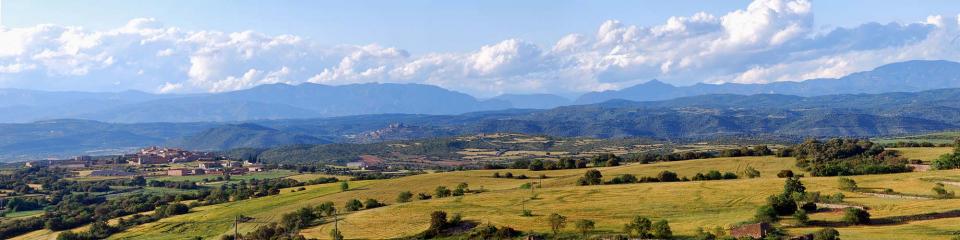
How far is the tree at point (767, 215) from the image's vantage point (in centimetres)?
6688

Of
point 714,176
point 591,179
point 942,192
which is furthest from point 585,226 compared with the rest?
point 714,176

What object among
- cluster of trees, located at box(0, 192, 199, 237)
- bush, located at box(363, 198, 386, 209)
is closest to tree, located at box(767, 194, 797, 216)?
bush, located at box(363, 198, 386, 209)

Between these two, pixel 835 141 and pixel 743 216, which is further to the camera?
pixel 835 141

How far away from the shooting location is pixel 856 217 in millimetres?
65562

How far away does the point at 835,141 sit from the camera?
139m

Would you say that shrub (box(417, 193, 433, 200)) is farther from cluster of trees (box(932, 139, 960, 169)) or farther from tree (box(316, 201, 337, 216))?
cluster of trees (box(932, 139, 960, 169))

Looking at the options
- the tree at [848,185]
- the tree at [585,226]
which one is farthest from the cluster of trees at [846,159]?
the tree at [585,226]

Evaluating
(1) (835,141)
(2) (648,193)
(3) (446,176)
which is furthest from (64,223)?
(1) (835,141)

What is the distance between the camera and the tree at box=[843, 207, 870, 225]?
65.5 meters

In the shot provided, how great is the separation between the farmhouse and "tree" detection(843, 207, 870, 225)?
863 centimetres

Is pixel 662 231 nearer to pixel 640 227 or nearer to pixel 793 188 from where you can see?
pixel 640 227

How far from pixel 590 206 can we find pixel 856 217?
27.7 metres

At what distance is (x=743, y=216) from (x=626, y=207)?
1416cm

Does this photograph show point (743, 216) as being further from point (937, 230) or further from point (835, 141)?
point (835, 141)
